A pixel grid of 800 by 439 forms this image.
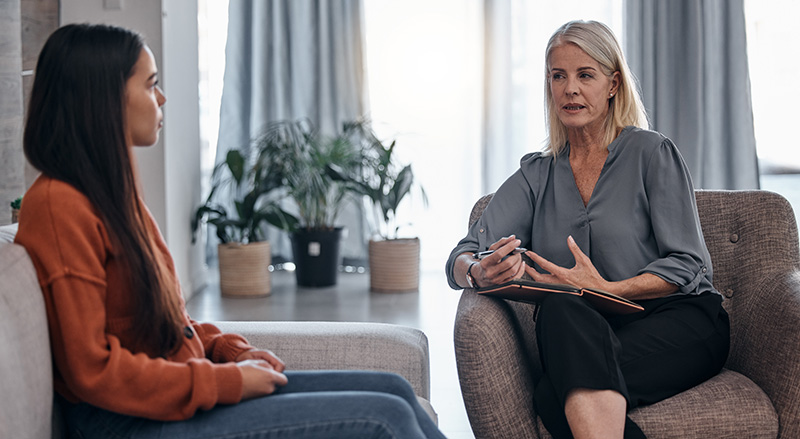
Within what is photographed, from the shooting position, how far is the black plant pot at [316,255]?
4266mm

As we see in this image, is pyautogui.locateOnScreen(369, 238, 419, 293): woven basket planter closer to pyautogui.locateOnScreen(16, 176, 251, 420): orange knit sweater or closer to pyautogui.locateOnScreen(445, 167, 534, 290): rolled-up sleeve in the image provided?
pyautogui.locateOnScreen(445, 167, 534, 290): rolled-up sleeve

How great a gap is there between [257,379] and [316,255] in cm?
320

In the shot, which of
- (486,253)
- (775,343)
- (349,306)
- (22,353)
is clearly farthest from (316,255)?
(22,353)

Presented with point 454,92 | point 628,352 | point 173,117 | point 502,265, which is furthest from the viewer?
point 454,92

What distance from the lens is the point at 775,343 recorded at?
1.52 m

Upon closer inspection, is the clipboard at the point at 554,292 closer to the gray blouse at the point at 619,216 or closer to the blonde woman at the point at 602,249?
the blonde woman at the point at 602,249

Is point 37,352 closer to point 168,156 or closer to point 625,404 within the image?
point 625,404

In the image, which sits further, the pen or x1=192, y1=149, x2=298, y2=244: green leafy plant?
x1=192, y1=149, x2=298, y2=244: green leafy plant

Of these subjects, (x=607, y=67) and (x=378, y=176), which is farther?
(x=378, y=176)

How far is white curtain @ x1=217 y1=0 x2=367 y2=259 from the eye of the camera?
466 cm

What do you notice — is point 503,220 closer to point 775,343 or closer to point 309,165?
point 775,343

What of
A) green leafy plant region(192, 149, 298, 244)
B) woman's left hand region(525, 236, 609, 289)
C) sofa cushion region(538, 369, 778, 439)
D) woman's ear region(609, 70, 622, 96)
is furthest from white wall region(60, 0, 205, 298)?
sofa cushion region(538, 369, 778, 439)

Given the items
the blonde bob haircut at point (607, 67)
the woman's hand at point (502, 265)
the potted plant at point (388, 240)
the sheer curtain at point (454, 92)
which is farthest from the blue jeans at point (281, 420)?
the sheer curtain at point (454, 92)

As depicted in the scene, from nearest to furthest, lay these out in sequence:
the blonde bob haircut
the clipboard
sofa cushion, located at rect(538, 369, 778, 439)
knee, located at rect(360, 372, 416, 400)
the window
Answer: knee, located at rect(360, 372, 416, 400)
sofa cushion, located at rect(538, 369, 778, 439)
the clipboard
the blonde bob haircut
the window
